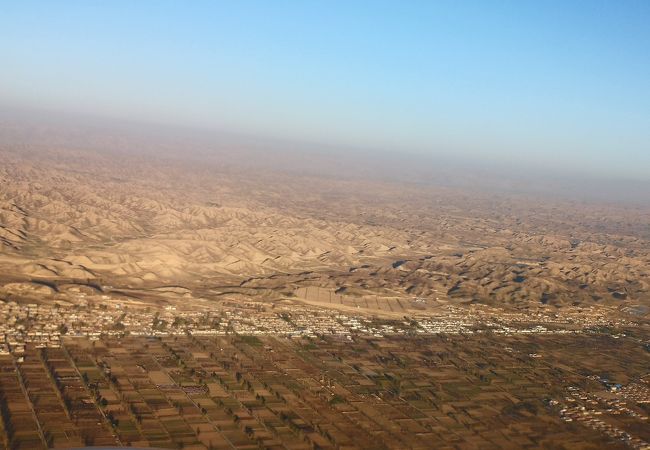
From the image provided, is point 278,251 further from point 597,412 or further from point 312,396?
point 597,412

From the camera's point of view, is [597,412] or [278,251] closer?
[597,412]

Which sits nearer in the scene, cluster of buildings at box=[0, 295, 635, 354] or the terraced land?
the terraced land

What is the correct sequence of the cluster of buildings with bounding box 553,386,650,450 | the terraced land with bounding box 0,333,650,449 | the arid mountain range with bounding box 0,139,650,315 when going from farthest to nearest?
the arid mountain range with bounding box 0,139,650,315, the cluster of buildings with bounding box 553,386,650,450, the terraced land with bounding box 0,333,650,449

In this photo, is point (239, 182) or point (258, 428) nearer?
point (258, 428)

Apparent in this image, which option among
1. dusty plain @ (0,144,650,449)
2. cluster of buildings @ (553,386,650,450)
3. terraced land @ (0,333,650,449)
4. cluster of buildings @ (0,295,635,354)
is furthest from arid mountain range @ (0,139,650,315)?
cluster of buildings @ (553,386,650,450)

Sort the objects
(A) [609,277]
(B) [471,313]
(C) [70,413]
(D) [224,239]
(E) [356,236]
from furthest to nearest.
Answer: (E) [356,236]
(A) [609,277]
(D) [224,239]
(B) [471,313]
(C) [70,413]

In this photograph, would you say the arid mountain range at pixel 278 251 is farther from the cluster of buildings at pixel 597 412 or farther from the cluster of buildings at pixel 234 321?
the cluster of buildings at pixel 597 412

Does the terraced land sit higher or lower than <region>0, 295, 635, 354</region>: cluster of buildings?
higher

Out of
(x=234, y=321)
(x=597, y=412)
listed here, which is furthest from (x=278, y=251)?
(x=597, y=412)

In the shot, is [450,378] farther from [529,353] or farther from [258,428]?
[258,428]

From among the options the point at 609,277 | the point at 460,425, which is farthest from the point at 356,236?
the point at 460,425

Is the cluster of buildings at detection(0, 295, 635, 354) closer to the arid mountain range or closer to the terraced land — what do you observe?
the terraced land
